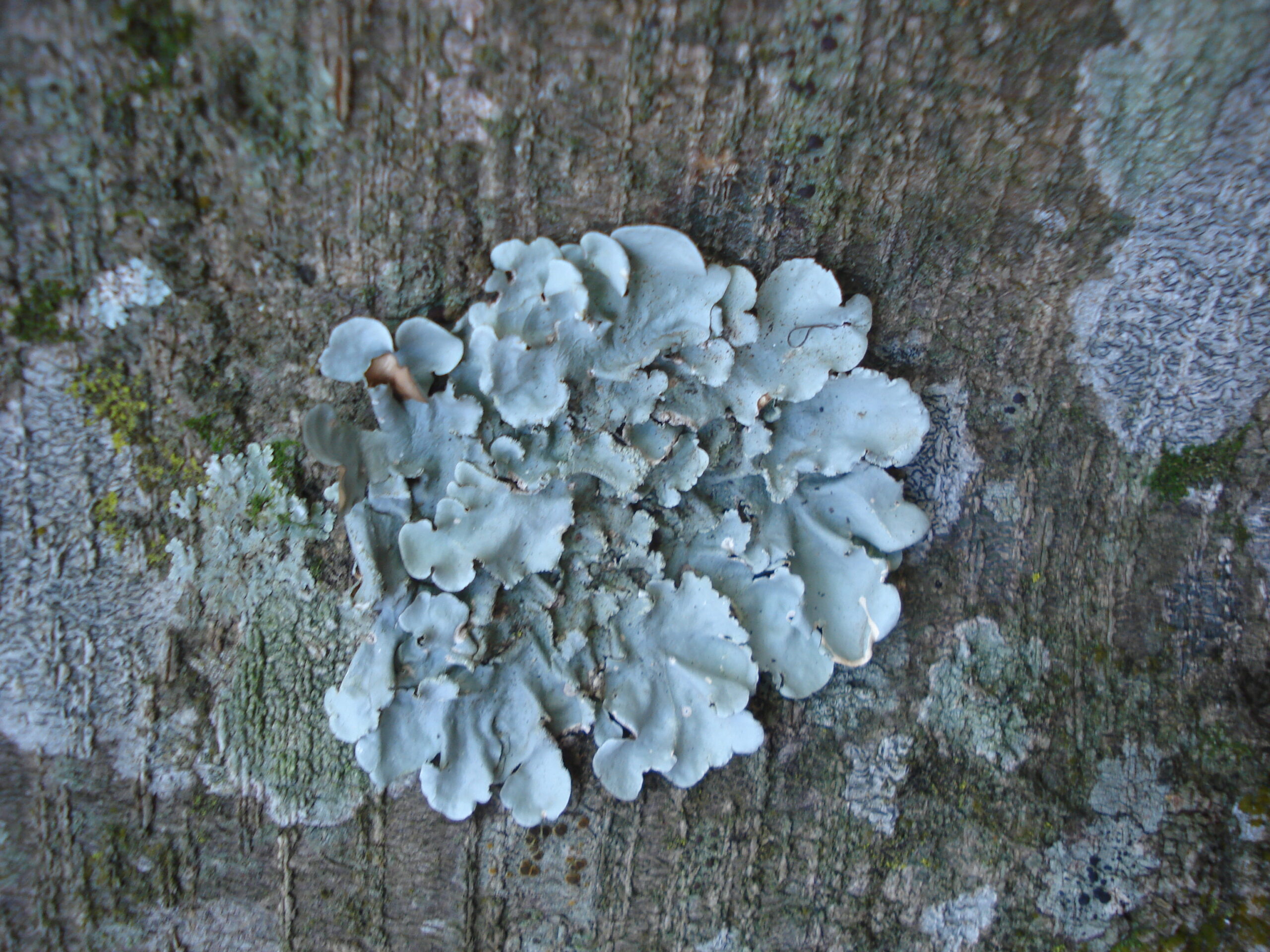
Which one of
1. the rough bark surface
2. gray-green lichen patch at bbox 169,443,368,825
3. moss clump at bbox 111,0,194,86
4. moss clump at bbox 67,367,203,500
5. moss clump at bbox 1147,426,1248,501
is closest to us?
moss clump at bbox 111,0,194,86

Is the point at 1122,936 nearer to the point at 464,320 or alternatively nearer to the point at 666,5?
the point at 464,320

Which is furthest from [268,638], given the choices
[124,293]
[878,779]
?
[878,779]

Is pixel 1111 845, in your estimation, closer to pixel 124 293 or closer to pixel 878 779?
pixel 878 779

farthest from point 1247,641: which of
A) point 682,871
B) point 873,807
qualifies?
point 682,871

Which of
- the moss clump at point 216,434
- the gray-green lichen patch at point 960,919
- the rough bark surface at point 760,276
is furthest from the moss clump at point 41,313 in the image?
the gray-green lichen patch at point 960,919

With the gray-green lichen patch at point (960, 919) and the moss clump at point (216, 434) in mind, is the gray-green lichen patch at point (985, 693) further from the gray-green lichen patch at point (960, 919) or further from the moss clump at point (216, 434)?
the moss clump at point (216, 434)

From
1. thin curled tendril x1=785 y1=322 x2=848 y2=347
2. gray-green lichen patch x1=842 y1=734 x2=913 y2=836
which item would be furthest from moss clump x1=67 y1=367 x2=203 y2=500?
gray-green lichen patch x1=842 y1=734 x2=913 y2=836

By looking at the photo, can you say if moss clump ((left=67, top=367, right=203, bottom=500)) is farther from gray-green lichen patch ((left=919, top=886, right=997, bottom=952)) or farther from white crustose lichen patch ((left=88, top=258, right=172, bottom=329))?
gray-green lichen patch ((left=919, top=886, right=997, bottom=952))
